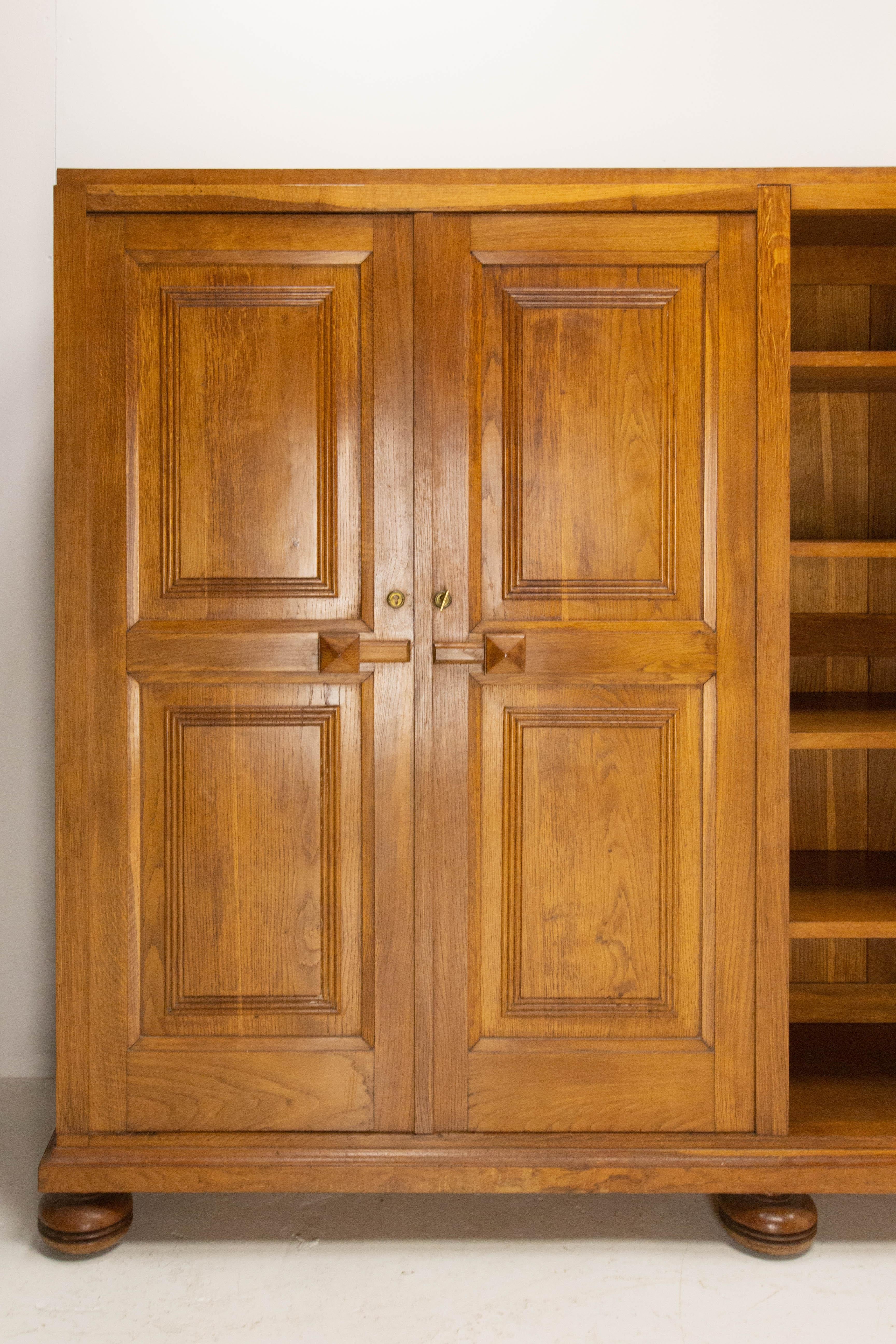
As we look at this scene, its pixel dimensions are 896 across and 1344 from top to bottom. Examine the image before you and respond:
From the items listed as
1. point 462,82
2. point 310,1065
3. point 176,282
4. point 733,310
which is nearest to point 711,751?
point 733,310

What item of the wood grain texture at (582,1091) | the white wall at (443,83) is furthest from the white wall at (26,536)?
the wood grain texture at (582,1091)

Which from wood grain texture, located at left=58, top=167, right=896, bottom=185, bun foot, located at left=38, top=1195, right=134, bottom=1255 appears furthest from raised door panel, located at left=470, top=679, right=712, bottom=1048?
wood grain texture, located at left=58, top=167, right=896, bottom=185

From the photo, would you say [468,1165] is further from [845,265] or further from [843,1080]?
[845,265]

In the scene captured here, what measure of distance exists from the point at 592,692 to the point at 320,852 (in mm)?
553

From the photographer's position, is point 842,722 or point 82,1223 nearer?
point 82,1223

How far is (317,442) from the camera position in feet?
5.58

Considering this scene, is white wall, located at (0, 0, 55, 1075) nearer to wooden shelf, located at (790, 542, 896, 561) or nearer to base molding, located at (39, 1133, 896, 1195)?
base molding, located at (39, 1133, 896, 1195)

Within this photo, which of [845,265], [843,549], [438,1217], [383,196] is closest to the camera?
[383,196]

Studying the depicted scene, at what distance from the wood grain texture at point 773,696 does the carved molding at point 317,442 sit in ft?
2.43

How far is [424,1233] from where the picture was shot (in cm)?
Result: 183

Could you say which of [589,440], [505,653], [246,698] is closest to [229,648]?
[246,698]

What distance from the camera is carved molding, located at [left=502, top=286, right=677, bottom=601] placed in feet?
5.56

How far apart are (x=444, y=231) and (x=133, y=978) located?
1401mm

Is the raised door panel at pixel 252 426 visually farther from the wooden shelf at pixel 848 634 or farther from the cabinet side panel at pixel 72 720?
the wooden shelf at pixel 848 634
